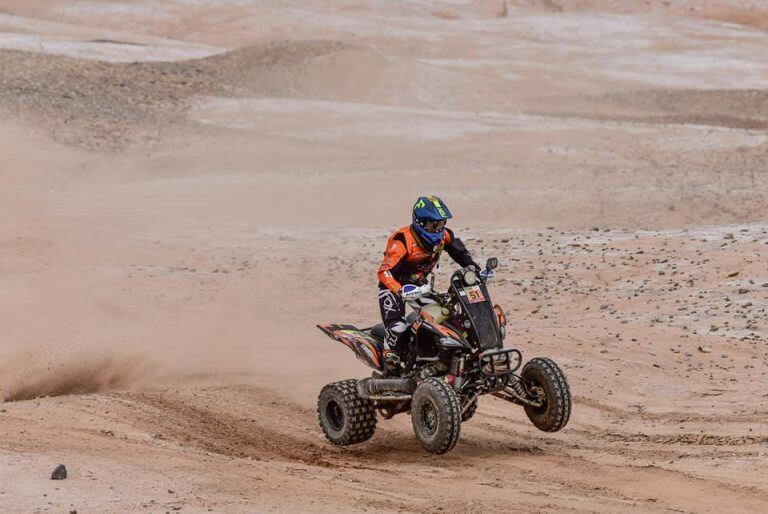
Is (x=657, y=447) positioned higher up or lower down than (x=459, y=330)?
lower down

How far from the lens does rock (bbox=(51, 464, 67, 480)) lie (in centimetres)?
829

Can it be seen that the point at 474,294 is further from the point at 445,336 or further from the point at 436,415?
the point at 436,415

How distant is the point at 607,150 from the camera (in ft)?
114

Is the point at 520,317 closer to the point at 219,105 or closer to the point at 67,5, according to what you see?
the point at 219,105

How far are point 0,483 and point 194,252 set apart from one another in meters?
14.6

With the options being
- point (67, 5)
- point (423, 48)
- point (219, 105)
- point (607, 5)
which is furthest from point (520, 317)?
point (607, 5)

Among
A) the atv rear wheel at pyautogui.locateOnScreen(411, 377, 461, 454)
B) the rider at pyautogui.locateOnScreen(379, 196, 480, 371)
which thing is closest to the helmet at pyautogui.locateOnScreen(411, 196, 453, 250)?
the rider at pyautogui.locateOnScreen(379, 196, 480, 371)

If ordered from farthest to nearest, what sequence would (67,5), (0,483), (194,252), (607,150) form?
(67,5) → (607,150) → (194,252) → (0,483)

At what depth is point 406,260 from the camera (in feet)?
36.5

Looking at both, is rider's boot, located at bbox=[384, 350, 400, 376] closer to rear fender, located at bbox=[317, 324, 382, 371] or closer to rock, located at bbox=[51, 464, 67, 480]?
rear fender, located at bbox=[317, 324, 382, 371]

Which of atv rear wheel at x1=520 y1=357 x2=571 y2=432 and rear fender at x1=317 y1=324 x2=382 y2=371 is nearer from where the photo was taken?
atv rear wheel at x1=520 y1=357 x2=571 y2=432

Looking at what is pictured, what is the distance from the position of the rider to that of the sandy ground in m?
1.09

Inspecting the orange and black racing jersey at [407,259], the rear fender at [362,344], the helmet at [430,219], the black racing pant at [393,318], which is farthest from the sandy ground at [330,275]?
the helmet at [430,219]

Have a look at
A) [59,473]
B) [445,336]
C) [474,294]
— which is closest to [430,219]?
[474,294]
